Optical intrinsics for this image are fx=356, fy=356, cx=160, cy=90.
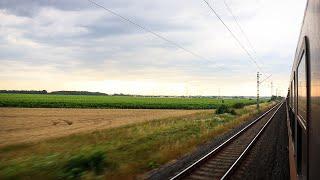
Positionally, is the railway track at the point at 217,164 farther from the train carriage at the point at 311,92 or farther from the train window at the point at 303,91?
the train carriage at the point at 311,92

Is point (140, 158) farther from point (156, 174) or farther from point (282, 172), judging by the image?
point (282, 172)

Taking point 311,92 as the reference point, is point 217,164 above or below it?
below

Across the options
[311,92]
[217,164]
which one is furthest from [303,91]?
[217,164]

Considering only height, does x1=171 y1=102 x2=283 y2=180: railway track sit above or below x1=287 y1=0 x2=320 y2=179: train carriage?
below

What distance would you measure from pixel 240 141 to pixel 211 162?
840 centimetres

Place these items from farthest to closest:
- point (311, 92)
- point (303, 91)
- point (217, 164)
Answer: point (217, 164), point (303, 91), point (311, 92)

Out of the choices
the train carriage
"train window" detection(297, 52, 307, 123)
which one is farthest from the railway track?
the train carriage

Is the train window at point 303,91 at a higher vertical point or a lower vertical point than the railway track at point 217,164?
higher

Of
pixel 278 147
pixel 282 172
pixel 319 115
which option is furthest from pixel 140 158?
pixel 319 115

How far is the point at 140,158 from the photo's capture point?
18188mm

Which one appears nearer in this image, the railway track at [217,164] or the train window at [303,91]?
the train window at [303,91]

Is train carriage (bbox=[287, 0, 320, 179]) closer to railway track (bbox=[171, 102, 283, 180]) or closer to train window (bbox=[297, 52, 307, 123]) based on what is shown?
train window (bbox=[297, 52, 307, 123])

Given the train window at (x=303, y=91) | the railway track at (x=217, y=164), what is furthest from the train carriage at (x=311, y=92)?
the railway track at (x=217, y=164)

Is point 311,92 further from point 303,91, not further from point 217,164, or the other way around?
point 217,164
